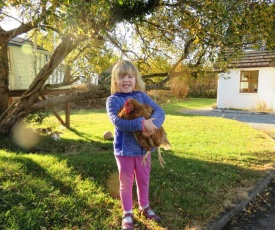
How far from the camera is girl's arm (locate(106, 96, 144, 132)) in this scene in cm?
277

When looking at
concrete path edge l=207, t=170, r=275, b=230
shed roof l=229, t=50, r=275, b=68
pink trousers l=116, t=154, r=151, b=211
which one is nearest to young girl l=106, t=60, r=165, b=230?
pink trousers l=116, t=154, r=151, b=211

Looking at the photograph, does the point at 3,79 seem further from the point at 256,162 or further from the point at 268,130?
the point at 268,130

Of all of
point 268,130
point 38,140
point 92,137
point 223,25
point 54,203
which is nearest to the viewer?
point 54,203

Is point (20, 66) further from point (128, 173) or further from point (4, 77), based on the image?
point (128, 173)

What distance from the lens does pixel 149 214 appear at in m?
3.19

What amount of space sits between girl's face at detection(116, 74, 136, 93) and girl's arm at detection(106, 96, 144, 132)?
0.16m

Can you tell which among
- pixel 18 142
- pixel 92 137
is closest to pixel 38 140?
pixel 18 142

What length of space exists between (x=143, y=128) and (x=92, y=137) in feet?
18.0

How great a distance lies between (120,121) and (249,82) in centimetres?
1767

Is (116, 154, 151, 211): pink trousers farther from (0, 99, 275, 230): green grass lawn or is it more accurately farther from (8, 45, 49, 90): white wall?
(8, 45, 49, 90): white wall

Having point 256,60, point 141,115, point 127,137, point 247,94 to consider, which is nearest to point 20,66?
point 127,137

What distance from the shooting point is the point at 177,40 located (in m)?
6.80

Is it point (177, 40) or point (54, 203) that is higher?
point (177, 40)

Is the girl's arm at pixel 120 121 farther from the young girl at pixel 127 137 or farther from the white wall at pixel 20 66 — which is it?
the white wall at pixel 20 66
